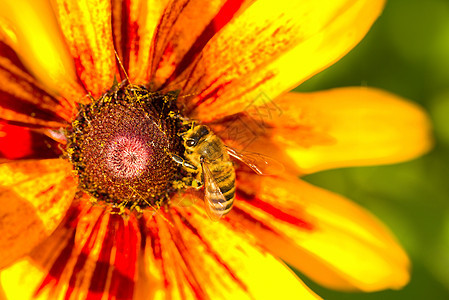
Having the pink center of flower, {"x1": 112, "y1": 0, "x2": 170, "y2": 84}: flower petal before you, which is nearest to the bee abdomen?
the pink center of flower

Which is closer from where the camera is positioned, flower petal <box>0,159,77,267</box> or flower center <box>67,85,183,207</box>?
flower petal <box>0,159,77,267</box>

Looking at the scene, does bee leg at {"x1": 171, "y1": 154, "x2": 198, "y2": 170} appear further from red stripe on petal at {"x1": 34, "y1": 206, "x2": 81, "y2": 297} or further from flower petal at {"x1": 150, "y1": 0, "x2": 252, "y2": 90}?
red stripe on petal at {"x1": 34, "y1": 206, "x2": 81, "y2": 297}

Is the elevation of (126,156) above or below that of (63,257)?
above

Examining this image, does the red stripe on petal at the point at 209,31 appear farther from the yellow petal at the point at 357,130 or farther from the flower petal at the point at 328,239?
the flower petal at the point at 328,239

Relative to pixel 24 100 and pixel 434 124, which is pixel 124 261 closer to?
pixel 24 100

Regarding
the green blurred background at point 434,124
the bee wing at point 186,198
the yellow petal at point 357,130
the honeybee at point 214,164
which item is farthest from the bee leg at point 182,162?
the green blurred background at point 434,124

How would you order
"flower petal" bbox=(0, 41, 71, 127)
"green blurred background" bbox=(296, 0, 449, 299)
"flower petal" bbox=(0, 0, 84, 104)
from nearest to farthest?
"flower petal" bbox=(0, 0, 84, 104), "flower petal" bbox=(0, 41, 71, 127), "green blurred background" bbox=(296, 0, 449, 299)

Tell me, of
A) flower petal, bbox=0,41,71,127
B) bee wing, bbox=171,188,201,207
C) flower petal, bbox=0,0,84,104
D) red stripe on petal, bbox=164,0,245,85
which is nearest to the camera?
flower petal, bbox=0,0,84,104

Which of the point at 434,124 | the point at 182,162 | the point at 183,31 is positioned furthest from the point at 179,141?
the point at 434,124
